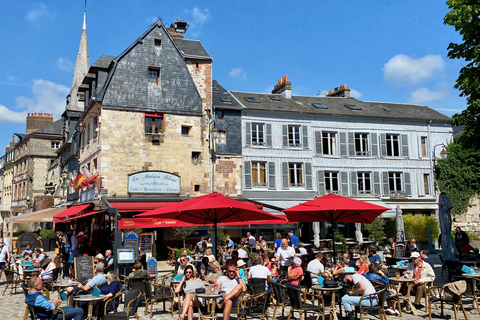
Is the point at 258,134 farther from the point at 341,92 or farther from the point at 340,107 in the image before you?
the point at 341,92

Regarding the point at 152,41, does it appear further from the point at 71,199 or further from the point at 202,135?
the point at 71,199

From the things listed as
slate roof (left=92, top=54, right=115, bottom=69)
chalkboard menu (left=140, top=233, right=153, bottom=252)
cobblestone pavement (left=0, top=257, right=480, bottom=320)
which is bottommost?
cobblestone pavement (left=0, top=257, right=480, bottom=320)

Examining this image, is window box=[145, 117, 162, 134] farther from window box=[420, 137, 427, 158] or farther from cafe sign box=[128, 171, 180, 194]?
window box=[420, 137, 427, 158]

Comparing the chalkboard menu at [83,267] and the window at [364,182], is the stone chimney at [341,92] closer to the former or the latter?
the window at [364,182]

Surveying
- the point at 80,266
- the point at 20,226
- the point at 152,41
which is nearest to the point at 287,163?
the point at 152,41

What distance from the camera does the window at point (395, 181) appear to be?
25.9m

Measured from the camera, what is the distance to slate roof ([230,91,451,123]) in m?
24.8

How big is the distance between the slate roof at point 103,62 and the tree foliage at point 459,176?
64.6 ft

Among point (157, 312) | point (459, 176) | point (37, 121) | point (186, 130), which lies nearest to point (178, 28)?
point (186, 130)

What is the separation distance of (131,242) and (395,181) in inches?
690

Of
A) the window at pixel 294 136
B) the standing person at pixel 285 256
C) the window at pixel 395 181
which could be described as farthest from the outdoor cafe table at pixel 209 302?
the window at pixel 395 181

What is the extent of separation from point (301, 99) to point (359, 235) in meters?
9.01

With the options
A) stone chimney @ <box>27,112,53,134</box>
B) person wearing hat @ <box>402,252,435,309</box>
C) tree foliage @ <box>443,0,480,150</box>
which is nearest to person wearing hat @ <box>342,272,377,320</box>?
person wearing hat @ <box>402,252,435,309</box>

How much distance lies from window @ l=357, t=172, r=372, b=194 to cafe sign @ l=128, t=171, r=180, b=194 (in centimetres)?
1078
